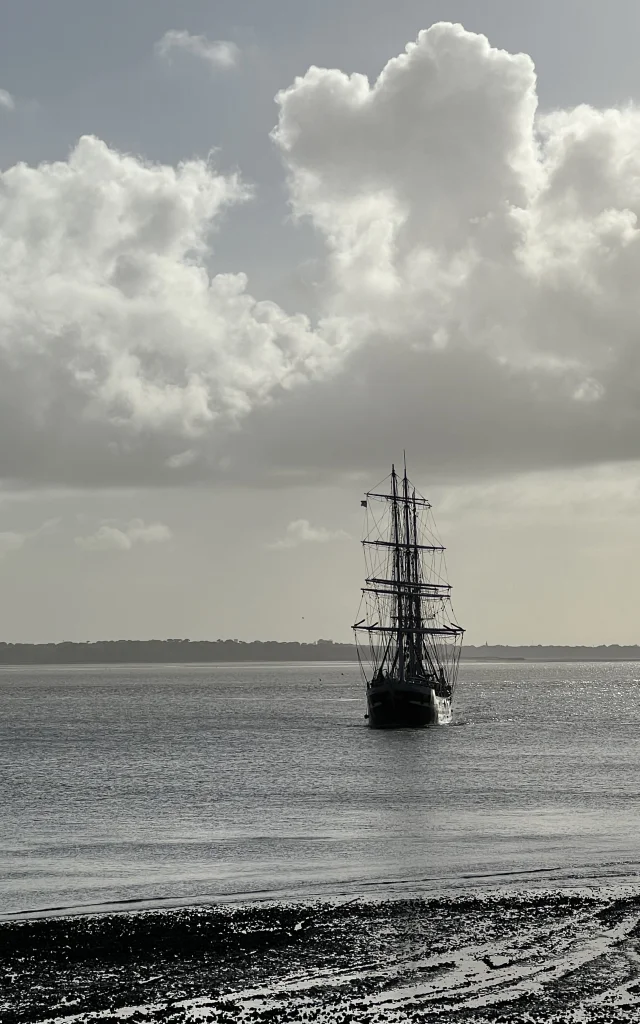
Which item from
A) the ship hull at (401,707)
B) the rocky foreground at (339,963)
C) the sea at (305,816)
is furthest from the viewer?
the ship hull at (401,707)

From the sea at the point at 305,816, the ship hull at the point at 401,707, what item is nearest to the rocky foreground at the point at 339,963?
the sea at the point at 305,816

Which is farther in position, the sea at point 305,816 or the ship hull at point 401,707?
the ship hull at point 401,707

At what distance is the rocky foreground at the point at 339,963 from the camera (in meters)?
21.8

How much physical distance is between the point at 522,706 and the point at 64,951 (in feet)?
541

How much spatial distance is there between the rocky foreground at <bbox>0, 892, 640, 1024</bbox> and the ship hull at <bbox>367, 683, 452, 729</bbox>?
81.9 m

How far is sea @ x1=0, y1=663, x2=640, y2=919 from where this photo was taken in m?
36.1

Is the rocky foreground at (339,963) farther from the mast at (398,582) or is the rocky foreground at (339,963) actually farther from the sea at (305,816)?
the mast at (398,582)

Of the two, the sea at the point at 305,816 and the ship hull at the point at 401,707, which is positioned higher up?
the ship hull at the point at 401,707

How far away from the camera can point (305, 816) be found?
5194 centimetres

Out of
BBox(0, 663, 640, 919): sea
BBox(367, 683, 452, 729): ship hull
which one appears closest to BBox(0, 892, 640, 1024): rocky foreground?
BBox(0, 663, 640, 919): sea

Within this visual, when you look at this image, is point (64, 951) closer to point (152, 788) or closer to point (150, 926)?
point (150, 926)

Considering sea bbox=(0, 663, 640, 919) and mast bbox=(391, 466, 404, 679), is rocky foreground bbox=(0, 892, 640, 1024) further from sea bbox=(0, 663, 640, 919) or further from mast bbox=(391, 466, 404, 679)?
mast bbox=(391, 466, 404, 679)

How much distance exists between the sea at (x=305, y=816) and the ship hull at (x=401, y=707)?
3.32 metres

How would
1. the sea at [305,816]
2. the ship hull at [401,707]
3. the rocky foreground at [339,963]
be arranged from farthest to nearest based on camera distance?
1. the ship hull at [401,707]
2. the sea at [305,816]
3. the rocky foreground at [339,963]
